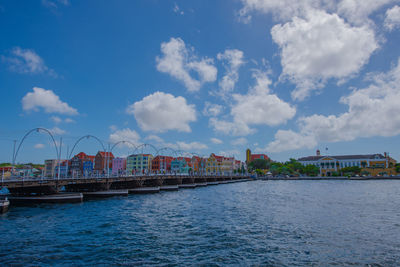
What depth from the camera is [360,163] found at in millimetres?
176000

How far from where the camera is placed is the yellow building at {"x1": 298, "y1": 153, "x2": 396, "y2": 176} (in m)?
164

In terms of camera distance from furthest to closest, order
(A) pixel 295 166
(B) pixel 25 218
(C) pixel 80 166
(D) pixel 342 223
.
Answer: (A) pixel 295 166 → (C) pixel 80 166 → (B) pixel 25 218 → (D) pixel 342 223

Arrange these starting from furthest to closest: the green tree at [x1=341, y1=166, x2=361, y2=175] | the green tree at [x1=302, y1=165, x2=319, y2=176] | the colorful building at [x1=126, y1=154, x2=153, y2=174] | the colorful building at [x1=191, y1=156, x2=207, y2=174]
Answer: the colorful building at [x1=191, y1=156, x2=207, y2=174], the green tree at [x1=302, y1=165, x2=319, y2=176], the colorful building at [x1=126, y1=154, x2=153, y2=174], the green tree at [x1=341, y1=166, x2=361, y2=175]

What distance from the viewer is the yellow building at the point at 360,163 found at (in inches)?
6471

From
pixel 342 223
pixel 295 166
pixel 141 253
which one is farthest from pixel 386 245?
pixel 295 166

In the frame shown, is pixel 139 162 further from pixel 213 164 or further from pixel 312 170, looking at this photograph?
pixel 312 170

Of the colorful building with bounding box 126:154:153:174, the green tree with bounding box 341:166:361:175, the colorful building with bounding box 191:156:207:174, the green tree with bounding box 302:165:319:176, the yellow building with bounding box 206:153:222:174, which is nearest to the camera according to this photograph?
the green tree with bounding box 341:166:361:175

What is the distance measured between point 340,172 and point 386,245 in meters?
176

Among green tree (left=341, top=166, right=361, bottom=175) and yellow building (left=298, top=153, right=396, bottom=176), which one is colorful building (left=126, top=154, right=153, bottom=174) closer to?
yellow building (left=298, top=153, right=396, bottom=176)

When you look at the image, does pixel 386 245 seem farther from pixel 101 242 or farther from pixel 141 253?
pixel 101 242

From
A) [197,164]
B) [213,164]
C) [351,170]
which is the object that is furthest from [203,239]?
[351,170]

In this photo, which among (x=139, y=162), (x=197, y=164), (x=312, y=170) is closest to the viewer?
(x=139, y=162)

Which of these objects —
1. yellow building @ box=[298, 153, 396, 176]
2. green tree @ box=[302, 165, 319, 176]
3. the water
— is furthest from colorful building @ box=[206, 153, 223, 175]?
the water

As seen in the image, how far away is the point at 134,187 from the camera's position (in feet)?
221
